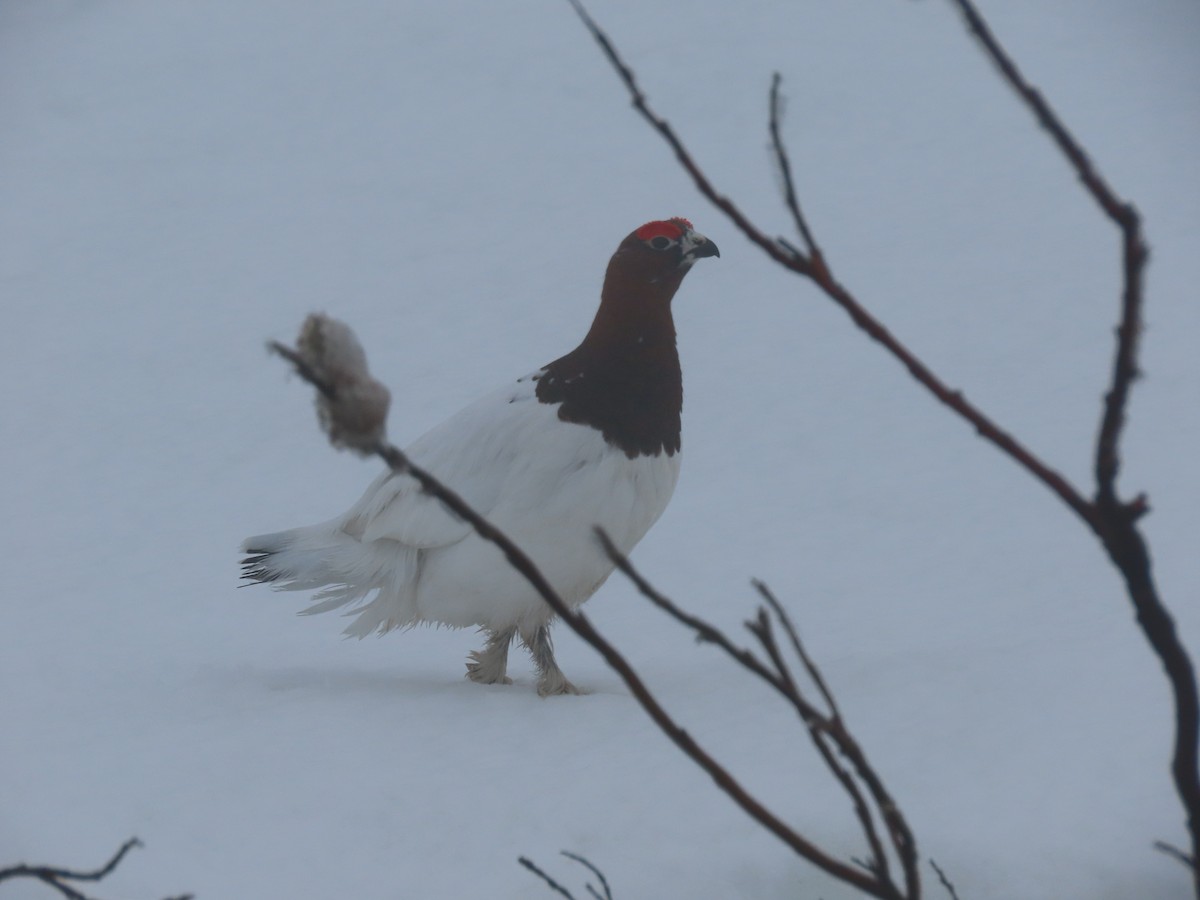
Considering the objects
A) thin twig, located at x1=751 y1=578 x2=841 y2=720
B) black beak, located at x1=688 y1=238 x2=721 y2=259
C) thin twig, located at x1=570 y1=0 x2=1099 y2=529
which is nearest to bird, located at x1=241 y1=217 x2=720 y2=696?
black beak, located at x1=688 y1=238 x2=721 y2=259

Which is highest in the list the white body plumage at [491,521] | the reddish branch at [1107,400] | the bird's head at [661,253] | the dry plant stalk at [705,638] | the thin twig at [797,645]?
the bird's head at [661,253]

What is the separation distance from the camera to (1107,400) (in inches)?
22.5

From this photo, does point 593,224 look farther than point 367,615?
Yes

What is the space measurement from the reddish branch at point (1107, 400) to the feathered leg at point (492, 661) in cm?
259

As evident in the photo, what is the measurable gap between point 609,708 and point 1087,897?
1.24 meters

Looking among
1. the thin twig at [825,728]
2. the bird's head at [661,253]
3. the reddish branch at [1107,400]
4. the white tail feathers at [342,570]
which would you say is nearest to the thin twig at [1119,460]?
the reddish branch at [1107,400]

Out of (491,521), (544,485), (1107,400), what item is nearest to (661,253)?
(544,485)

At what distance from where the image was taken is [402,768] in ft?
8.07

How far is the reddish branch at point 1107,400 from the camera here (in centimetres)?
53

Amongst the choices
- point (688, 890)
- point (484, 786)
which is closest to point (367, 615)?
point (484, 786)

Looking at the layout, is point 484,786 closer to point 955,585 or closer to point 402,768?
point 402,768

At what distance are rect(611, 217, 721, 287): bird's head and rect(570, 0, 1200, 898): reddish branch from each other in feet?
7.75

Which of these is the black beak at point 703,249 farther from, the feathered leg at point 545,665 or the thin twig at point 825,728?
the thin twig at point 825,728

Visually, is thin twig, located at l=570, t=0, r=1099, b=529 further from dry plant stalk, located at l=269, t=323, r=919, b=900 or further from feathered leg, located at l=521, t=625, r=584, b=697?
feathered leg, located at l=521, t=625, r=584, b=697
